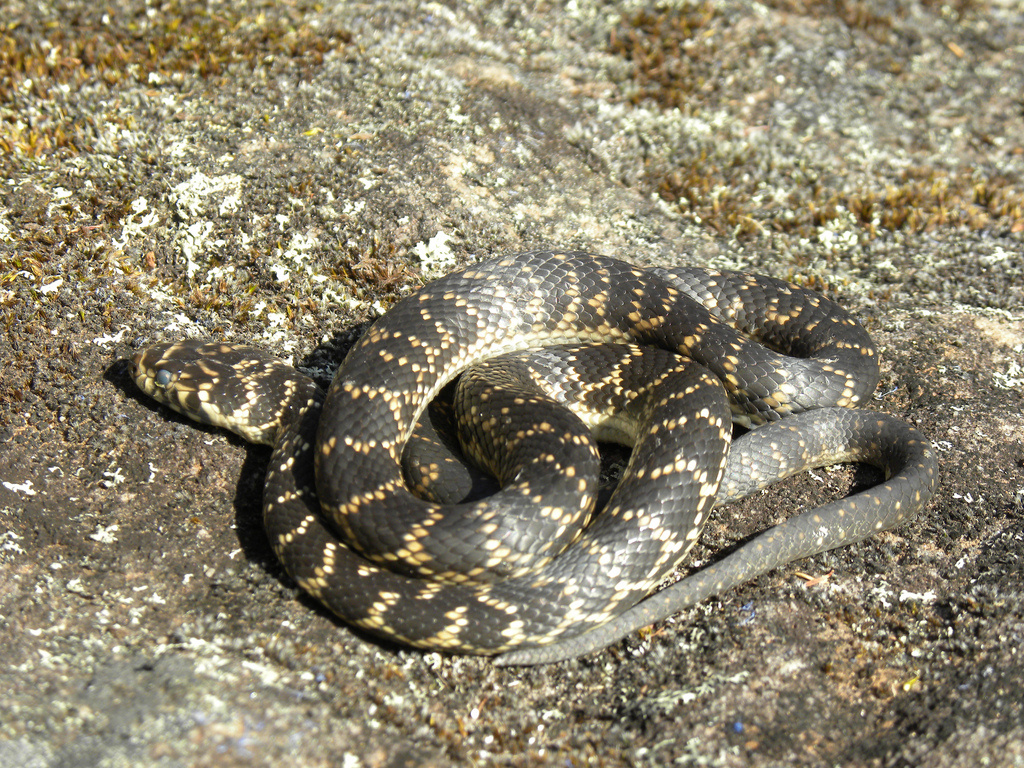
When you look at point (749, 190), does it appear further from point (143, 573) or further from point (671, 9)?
point (143, 573)

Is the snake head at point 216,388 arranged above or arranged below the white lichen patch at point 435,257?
below

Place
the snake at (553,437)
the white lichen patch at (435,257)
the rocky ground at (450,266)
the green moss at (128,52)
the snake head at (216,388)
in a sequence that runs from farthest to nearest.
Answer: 1. the green moss at (128,52)
2. the white lichen patch at (435,257)
3. the snake head at (216,388)
4. the snake at (553,437)
5. the rocky ground at (450,266)

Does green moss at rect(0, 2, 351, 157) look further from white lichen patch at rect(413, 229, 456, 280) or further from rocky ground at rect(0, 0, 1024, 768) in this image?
white lichen patch at rect(413, 229, 456, 280)

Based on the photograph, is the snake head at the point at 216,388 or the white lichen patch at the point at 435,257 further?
the white lichen patch at the point at 435,257

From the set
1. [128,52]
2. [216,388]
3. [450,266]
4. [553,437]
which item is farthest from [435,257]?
[128,52]

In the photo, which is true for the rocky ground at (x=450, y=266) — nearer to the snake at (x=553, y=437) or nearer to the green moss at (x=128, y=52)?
the green moss at (x=128, y=52)

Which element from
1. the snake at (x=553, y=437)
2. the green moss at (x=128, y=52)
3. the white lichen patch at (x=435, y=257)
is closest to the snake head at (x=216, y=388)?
the snake at (x=553, y=437)

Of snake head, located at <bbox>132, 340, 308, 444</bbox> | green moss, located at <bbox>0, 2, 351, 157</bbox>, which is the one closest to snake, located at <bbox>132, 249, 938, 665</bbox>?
snake head, located at <bbox>132, 340, 308, 444</bbox>

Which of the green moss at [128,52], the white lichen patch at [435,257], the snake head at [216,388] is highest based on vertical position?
the green moss at [128,52]
